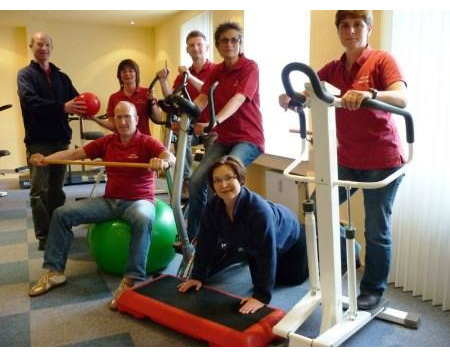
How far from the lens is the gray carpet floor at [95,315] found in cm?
219

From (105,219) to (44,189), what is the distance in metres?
0.97

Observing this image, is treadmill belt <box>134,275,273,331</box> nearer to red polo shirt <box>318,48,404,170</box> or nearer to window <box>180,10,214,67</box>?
red polo shirt <box>318,48,404,170</box>

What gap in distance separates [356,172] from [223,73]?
1150mm

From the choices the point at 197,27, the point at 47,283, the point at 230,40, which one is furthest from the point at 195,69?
the point at 197,27

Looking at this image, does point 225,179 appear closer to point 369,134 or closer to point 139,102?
point 369,134

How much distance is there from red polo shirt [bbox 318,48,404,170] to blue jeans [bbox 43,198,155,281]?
128 centimetres

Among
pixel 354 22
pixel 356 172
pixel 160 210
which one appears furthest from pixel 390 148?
pixel 160 210

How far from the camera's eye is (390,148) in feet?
7.11

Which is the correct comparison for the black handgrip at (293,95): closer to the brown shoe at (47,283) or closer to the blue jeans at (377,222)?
the blue jeans at (377,222)

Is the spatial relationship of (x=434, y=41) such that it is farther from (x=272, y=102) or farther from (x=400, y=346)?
(x=272, y=102)

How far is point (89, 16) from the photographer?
689 centimetres

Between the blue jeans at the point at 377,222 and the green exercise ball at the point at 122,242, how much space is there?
126 centimetres

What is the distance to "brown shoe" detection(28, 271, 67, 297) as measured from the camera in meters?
2.74

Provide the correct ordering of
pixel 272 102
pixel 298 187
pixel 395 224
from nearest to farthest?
pixel 395 224 < pixel 298 187 < pixel 272 102
